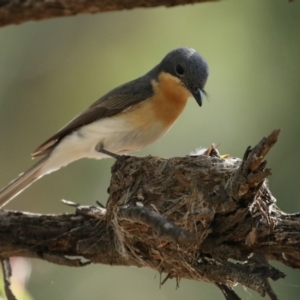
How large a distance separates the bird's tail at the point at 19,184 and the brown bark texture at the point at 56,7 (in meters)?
1.94

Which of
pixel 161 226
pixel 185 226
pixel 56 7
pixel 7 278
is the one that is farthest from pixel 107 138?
pixel 161 226

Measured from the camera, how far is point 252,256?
12.4 ft

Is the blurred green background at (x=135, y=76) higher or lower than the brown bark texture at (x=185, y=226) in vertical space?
higher

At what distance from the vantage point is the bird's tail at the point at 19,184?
543 centimetres

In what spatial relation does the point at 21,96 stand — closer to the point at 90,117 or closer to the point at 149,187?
the point at 90,117

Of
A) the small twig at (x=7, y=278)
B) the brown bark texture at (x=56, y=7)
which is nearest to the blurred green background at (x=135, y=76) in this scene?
the small twig at (x=7, y=278)

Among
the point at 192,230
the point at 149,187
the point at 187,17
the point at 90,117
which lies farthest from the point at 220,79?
the point at 192,230

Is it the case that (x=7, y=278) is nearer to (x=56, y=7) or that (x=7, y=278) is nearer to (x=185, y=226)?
(x=185, y=226)

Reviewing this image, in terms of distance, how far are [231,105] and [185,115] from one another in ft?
1.74

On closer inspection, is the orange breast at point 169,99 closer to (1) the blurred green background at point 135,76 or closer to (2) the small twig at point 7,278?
(2) the small twig at point 7,278

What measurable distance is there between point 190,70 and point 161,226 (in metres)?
2.56

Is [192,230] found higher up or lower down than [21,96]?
lower down

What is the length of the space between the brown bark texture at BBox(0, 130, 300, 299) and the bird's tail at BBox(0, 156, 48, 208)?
0.56 m

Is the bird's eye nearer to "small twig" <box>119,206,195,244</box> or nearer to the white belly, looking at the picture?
the white belly
